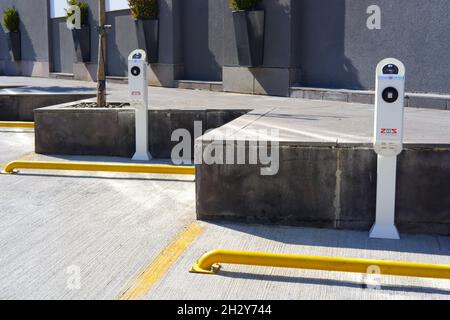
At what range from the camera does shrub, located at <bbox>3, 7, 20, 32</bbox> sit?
23.2 meters

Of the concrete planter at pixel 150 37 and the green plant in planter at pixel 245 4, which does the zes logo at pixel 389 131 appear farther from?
the concrete planter at pixel 150 37

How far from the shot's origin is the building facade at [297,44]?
11688 mm

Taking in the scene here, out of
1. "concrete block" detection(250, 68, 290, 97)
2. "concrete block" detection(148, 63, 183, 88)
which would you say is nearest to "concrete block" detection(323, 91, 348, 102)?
"concrete block" detection(250, 68, 290, 97)

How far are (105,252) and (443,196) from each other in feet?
9.98

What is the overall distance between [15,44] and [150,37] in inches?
347

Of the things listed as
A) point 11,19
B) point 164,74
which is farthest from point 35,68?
point 164,74

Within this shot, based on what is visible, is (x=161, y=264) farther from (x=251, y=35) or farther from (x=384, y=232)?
(x=251, y=35)

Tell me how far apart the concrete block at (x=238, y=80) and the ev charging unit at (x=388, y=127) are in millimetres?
8694

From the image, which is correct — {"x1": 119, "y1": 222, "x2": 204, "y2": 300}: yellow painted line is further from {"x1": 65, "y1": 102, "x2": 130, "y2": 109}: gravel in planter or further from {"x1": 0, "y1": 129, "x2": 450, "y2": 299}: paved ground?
{"x1": 65, "y1": 102, "x2": 130, "y2": 109}: gravel in planter

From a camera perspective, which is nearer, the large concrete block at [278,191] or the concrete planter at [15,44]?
the large concrete block at [278,191]

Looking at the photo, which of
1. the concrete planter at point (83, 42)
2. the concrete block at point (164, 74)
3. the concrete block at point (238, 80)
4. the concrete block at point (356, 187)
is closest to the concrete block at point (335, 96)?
the concrete block at point (238, 80)

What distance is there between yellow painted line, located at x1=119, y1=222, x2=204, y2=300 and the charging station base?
1.58 m

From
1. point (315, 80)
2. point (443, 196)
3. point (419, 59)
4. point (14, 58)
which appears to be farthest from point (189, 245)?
point (14, 58)

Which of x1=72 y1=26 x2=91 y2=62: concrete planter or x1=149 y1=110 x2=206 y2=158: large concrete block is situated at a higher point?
x1=72 y1=26 x2=91 y2=62: concrete planter
